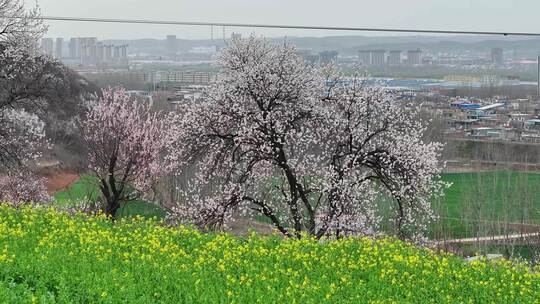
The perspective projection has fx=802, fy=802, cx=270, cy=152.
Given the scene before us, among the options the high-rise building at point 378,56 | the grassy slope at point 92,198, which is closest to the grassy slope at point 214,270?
the grassy slope at point 92,198

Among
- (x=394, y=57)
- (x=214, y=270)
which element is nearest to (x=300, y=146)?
(x=214, y=270)

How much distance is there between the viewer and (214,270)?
30.8ft

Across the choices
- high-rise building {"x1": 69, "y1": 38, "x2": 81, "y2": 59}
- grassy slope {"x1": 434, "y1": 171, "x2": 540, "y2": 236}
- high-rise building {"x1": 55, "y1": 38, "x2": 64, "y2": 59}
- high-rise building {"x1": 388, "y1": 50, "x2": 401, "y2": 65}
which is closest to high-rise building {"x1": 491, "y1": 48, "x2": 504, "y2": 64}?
high-rise building {"x1": 388, "y1": 50, "x2": 401, "y2": 65}

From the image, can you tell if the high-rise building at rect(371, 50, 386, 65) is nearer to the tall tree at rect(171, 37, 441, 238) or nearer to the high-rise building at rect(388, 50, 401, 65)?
the high-rise building at rect(388, 50, 401, 65)

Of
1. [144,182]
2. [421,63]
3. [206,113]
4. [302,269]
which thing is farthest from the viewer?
[421,63]

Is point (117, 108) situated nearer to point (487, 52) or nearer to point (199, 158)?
point (199, 158)

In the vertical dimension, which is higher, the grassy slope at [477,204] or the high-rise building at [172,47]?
the high-rise building at [172,47]

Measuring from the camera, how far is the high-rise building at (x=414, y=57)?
3938cm

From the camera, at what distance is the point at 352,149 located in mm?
19969

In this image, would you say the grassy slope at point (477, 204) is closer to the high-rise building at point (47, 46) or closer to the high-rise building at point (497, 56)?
the high-rise building at point (47, 46)

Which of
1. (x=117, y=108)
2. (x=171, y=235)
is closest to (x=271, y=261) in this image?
(x=171, y=235)

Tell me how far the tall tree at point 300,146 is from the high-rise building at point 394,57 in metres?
17.5

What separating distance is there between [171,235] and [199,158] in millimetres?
8946

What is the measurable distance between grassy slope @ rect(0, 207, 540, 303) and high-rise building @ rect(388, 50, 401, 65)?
85.9 ft
